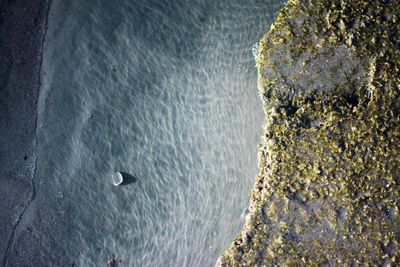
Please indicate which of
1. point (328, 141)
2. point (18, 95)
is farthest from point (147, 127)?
point (328, 141)

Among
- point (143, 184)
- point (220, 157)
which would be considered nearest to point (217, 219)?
point (220, 157)

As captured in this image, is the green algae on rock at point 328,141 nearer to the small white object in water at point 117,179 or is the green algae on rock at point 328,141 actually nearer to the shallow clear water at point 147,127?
the shallow clear water at point 147,127

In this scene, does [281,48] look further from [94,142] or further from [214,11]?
[94,142]

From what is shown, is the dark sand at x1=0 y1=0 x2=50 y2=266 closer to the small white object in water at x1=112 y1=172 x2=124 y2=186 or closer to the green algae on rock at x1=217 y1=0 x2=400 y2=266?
the small white object in water at x1=112 y1=172 x2=124 y2=186

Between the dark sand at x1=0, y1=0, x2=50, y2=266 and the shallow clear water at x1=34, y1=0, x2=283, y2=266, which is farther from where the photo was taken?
the dark sand at x1=0, y1=0, x2=50, y2=266

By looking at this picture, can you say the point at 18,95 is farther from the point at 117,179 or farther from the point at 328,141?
the point at 328,141

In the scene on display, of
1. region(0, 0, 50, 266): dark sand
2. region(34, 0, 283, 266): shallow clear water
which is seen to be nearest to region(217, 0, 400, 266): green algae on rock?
region(34, 0, 283, 266): shallow clear water
